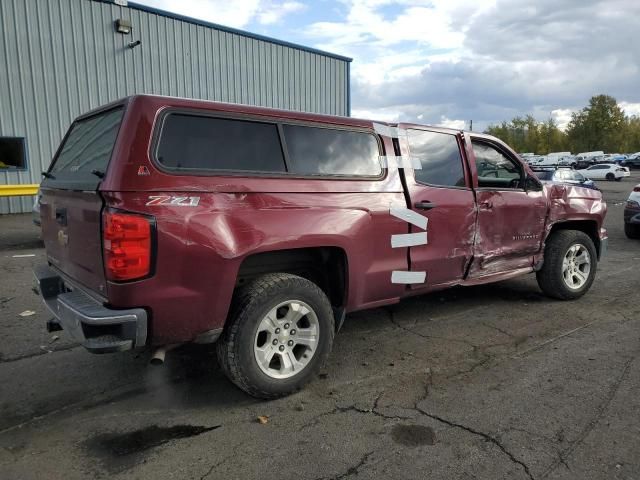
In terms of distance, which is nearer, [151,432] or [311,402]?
[151,432]

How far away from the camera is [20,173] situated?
49.7 feet

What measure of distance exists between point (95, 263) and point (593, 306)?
203 inches

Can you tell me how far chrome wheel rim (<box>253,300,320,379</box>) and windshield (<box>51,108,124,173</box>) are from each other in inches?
56.9

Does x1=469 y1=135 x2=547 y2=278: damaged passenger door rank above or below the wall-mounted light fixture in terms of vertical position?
below

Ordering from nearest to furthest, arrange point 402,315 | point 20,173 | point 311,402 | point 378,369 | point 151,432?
point 151,432
point 311,402
point 378,369
point 402,315
point 20,173

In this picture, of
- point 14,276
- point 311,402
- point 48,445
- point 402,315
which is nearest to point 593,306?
point 402,315

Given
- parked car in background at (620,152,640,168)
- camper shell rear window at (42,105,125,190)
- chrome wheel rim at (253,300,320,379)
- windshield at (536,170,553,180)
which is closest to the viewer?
camper shell rear window at (42,105,125,190)

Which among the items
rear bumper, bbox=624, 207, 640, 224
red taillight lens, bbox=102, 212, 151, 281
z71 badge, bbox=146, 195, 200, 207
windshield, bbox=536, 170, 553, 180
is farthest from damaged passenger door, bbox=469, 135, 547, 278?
windshield, bbox=536, 170, 553, 180

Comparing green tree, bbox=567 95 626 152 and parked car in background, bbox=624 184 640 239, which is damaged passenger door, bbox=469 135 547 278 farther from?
green tree, bbox=567 95 626 152

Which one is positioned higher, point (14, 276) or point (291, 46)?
point (291, 46)

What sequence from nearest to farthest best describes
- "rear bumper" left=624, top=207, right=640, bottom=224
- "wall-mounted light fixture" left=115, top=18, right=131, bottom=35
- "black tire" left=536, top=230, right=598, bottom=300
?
"black tire" left=536, top=230, right=598, bottom=300 → "rear bumper" left=624, top=207, right=640, bottom=224 → "wall-mounted light fixture" left=115, top=18, right=131, bottom=35

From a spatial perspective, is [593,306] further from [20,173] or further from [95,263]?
[20,173]

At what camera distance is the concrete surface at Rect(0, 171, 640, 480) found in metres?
2.72

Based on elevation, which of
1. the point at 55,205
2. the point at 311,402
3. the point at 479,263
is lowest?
the point at 311,402
